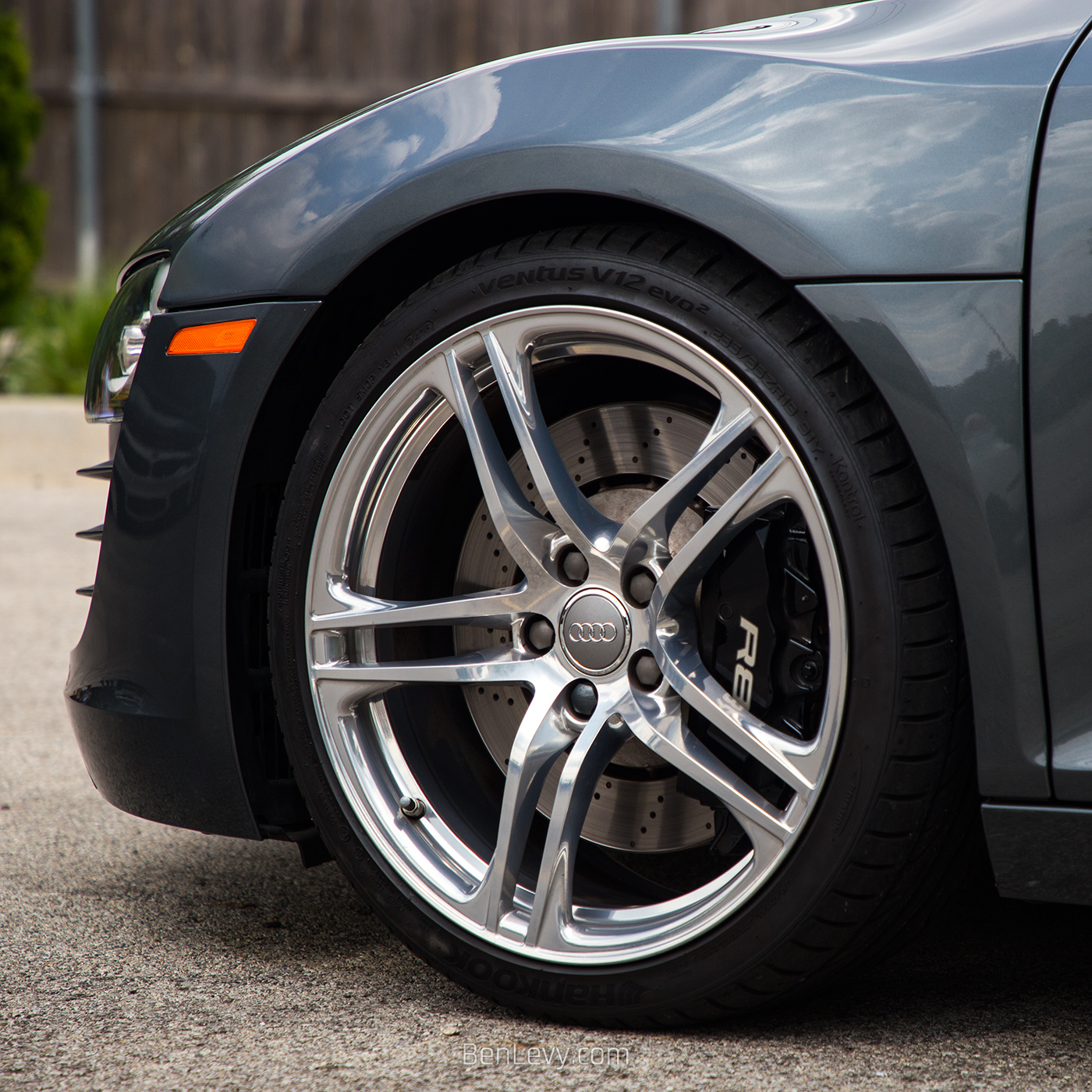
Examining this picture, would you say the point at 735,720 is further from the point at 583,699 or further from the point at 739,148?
the point at 739,148

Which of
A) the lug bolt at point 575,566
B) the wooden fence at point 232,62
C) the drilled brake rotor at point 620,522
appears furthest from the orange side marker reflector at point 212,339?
the wooden fence at point 232,62

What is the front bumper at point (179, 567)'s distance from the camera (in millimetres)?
1798

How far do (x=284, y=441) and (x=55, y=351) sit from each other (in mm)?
7384

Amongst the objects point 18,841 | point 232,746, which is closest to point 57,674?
point 18,841

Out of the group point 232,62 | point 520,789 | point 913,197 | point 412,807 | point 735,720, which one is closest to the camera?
point 913,197

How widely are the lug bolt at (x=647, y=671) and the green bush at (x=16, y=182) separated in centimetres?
858

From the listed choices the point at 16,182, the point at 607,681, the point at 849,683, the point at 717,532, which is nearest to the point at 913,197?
the point at 717,532

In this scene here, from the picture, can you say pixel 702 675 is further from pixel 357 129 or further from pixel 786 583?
pixel 357 129

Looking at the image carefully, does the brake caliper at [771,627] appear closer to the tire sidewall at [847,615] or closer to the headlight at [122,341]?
the tire sidewall at [847,615]

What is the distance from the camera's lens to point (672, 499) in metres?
1.59

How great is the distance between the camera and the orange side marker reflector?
1804 millimetres

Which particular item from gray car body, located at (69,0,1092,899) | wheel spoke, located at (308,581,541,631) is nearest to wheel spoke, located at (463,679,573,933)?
wheel spoke, located at (308,581,541,631)

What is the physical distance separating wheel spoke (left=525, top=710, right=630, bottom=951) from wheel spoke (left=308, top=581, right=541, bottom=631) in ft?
0.61

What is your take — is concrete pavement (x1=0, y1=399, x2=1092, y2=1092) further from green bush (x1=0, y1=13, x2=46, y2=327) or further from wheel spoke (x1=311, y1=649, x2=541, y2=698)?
green bush (x1=0, y1=13, x2=46, y2=327)
